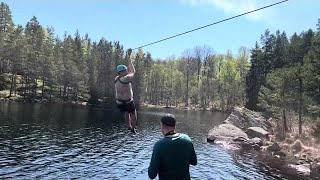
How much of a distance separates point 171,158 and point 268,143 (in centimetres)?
4613

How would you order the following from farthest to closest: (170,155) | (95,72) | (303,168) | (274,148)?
(95,72), (274,148), (303,168), (170,155)

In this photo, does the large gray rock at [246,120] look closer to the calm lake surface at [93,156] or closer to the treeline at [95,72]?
the calm lake surface at [93,156]

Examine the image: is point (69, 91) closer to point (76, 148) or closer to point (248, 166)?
point (76, 148)

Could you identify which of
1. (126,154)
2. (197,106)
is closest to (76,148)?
(126,154)

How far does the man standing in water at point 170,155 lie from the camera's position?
8.47 metres

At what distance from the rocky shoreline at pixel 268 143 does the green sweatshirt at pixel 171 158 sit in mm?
28621

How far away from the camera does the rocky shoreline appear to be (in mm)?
38156

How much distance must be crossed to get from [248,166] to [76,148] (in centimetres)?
1800

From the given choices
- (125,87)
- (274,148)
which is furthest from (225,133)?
(125,87)

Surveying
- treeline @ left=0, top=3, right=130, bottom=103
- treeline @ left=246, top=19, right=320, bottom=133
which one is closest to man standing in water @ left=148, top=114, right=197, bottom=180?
treeline @ left=246, top=19, right=320, bottom=133

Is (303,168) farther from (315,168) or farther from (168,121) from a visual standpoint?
(168,121)

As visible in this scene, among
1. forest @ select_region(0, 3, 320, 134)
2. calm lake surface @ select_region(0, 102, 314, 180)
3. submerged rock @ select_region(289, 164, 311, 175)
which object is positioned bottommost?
submerged rock @ select_region(289, 164, 311, 175)

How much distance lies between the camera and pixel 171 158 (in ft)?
28.1

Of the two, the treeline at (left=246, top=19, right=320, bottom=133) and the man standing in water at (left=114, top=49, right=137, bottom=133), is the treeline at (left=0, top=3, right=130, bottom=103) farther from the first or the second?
the man standing in water at (left=114, top=49, right=137, bottom=133)
